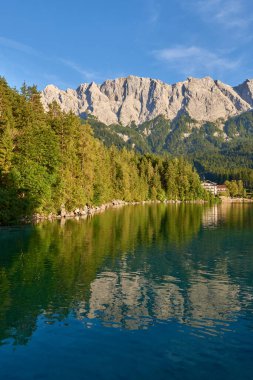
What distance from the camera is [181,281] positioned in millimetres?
32188

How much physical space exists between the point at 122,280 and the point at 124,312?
7.93m

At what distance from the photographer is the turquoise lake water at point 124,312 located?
1759 centimetres

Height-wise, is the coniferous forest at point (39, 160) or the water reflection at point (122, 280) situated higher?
the coniferous forest at point (39, 160)

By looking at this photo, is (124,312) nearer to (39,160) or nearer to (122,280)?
(122,280)

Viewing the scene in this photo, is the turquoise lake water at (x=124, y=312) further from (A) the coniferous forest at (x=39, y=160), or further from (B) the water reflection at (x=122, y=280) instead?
(A) the coniferous forest at (x=39, y=160)

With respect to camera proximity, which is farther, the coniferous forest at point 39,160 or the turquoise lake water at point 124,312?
Answer: the coniferous forest at point 39,160

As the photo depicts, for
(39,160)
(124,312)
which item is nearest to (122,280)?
(124,312)

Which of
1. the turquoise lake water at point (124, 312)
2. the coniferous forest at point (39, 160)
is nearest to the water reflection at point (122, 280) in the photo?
the turquoise lake water at point (124, 312)

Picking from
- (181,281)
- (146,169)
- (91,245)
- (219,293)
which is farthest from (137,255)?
(146,169)

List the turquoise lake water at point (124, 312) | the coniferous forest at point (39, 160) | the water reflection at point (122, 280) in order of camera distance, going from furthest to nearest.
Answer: the coniferous forest at point (39, 160), the water reflection at point (122, 280), the turquoise lake water at point (124, 312)

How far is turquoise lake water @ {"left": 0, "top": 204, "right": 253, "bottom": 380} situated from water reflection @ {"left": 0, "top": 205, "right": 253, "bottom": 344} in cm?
8

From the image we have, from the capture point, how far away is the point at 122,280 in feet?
106

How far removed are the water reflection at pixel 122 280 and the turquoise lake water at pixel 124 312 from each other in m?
0.08

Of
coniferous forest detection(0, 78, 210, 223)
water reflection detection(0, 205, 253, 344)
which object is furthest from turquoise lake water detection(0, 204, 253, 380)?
coniferous forest detection(0, 78, 210, 223)
